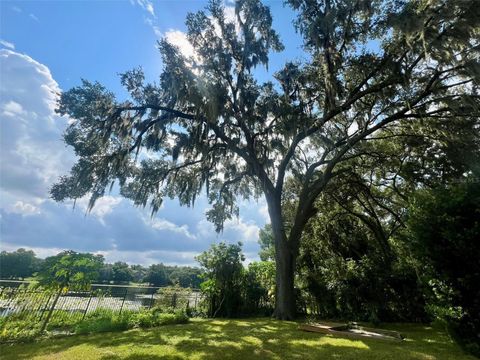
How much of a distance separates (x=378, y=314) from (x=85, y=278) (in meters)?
8.73

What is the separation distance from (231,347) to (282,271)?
4.87m

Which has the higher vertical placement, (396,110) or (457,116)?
(396,110)

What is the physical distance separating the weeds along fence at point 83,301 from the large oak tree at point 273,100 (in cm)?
342

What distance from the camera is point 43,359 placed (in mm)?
4297

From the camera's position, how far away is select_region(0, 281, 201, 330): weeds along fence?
651 cm

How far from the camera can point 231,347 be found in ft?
16.2

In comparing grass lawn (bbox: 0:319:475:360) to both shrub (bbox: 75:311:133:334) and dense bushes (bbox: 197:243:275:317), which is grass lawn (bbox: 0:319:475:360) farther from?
dense bushes (bbox: 197:243:275:317)

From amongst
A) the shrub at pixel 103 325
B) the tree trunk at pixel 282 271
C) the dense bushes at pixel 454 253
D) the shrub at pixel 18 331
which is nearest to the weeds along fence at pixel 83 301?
the shrub at pixel 18 331

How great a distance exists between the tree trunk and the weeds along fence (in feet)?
12.8

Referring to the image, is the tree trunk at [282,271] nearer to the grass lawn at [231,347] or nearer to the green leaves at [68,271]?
the grass lawn at [231,347]

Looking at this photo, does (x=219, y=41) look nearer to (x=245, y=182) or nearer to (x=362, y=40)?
(x=362, y=40)

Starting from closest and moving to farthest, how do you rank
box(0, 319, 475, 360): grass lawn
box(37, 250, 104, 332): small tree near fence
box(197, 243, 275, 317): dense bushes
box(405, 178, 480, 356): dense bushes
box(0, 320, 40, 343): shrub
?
box(405, 178, 480, 356): dense bushes < box(0, 319, 475, 360): grass lawn < box(0, 320, 40, 343): shrub < box(37, 250, 104, 332): small tree near fence < box(197, 243, 275, 317): dense bushes

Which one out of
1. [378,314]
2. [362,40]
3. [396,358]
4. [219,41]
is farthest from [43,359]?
[362,40]

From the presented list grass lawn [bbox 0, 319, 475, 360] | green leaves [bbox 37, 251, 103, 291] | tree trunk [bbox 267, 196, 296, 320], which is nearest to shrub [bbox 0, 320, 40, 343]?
grass lawn [bbox 0, 319, 475, 360]
